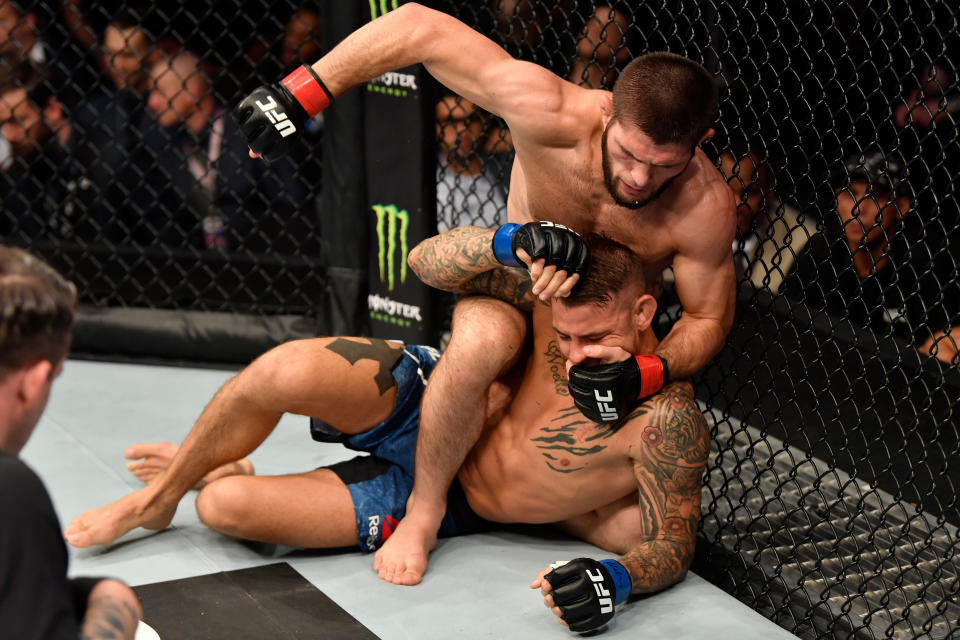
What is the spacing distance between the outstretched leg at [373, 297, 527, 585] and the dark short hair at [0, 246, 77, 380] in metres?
0.97

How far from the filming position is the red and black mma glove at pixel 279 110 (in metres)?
1.88

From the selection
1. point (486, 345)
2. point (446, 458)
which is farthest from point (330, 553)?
point (486, 345)

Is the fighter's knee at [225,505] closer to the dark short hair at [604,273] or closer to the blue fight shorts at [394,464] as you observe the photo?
the blue fight shorts at [394,464]

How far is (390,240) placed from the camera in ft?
9.00

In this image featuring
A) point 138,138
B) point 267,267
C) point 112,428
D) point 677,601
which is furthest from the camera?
point 138,138

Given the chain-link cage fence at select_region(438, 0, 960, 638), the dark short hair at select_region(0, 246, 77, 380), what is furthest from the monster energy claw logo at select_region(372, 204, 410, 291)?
the dark short hair at select_region(0, 246, 77, 380)

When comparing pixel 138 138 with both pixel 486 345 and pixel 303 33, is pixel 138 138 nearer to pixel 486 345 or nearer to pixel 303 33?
pixel 303 33

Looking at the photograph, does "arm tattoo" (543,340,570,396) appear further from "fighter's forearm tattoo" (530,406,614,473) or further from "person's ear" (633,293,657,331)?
"person's ear" (633,293,657,331)

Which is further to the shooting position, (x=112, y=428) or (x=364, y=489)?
(x=112, y=428)

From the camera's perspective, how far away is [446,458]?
2.00 m

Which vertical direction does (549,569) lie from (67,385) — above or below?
above

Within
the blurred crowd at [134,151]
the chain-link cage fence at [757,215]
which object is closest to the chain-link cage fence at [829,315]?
the chain-link cage fence at [757,215]

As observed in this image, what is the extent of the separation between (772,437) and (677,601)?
2.65 feet

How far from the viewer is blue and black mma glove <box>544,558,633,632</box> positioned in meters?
1.69
